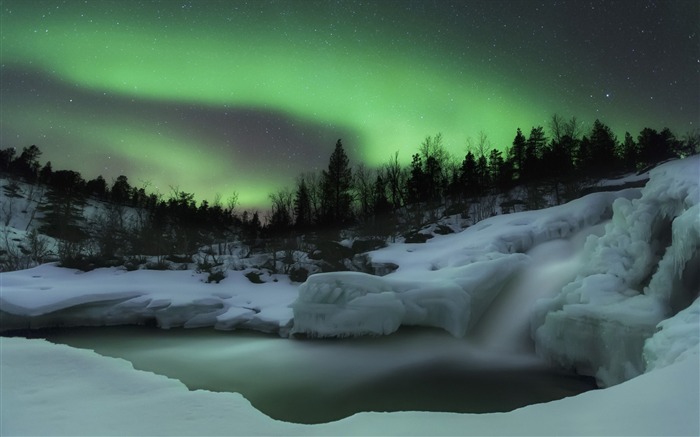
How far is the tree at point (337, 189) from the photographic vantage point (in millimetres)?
36875

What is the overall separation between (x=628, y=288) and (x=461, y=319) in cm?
461

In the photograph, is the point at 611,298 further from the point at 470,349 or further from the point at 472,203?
the point at 472,203

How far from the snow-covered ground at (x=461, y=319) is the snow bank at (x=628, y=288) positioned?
0.03m

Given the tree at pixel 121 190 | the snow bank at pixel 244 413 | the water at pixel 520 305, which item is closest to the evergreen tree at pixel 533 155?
the water at pixel 520 305

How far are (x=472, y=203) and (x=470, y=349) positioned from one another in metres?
27.4

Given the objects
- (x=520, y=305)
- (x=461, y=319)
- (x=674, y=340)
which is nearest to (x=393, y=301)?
(x=461, y=319)

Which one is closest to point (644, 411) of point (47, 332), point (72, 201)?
point (47, 332)

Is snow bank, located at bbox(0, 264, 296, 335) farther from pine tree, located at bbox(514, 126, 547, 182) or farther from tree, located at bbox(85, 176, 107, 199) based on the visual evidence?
tree, located at bbox(85, 176, 107, 199)

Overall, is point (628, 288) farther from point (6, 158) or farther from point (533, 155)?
point (6, 158)

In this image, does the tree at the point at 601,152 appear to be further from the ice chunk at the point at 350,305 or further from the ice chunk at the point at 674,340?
the ice chunk at the point at 674,340

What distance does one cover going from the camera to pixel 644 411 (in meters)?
3.53

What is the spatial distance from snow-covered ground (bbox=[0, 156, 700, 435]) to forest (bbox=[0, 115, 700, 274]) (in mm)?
7601

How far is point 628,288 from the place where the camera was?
970 cm

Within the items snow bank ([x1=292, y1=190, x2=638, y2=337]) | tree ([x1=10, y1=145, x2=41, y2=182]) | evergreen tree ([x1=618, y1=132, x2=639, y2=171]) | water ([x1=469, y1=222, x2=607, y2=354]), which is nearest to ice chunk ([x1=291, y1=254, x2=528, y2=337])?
snow bank ([x1=292, y1=190, x2=638, y2=337])
